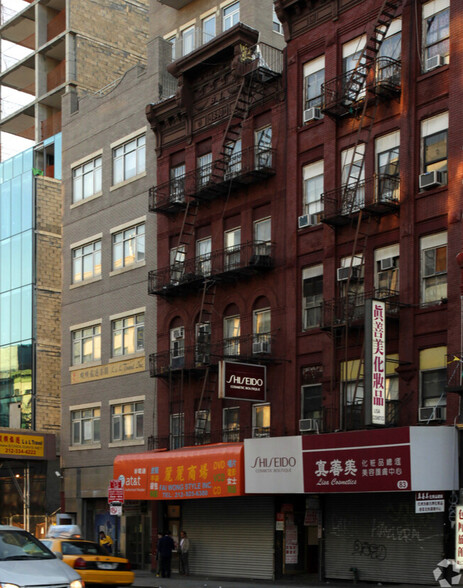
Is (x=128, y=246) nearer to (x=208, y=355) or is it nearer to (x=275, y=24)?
(x=208, y=355)

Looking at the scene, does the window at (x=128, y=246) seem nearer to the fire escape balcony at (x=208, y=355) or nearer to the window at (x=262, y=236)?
the fire escape balcony at (x=208, y=355)

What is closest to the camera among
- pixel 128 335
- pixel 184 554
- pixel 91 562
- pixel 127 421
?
pixel 91 562

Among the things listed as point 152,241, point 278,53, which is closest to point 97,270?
point 152,241

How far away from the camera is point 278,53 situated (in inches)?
1474

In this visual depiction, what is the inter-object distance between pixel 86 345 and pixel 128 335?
3864 mm

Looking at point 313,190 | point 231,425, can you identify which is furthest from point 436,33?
point 231,425

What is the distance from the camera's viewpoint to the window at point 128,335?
40.9 m

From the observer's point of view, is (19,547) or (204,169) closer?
(19,547)

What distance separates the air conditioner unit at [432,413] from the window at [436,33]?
9.97 m

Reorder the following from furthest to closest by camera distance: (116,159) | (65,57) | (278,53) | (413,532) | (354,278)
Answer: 1. (65,57)
2. (116,159)
3. (278,53)
4. (354,278)
5. (413,532)

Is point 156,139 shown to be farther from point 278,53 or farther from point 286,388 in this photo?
point 286,388

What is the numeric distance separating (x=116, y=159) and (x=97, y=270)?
504 centimetres

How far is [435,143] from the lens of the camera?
94.9 ft

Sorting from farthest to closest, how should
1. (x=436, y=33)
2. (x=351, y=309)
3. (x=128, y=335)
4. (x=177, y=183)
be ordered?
(x=128, y=335) → (x=177, y=183) → (x=351, y=309) → (x=436, y=33)
